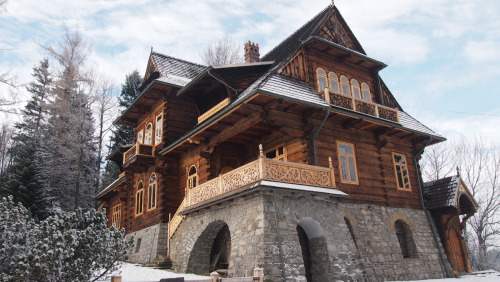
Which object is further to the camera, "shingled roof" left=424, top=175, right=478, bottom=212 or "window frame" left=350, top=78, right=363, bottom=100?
"window frame" left=350, top=78, right=363, bottom=100

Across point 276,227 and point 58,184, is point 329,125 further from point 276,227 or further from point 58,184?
point 58,184

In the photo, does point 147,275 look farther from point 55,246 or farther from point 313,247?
point 55,246

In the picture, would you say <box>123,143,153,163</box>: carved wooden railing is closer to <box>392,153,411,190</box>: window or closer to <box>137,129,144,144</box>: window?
<box>137,129,144,144</box>: window

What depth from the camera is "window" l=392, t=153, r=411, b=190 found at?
18.7 m

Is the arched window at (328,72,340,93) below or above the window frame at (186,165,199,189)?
above

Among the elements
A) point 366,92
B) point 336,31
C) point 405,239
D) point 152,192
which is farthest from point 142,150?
point 405,239

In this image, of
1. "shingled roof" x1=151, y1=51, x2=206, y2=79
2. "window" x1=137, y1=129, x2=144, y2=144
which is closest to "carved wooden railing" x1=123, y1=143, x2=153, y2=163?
"window" x1=137, y1=129, x2=144, y2=144

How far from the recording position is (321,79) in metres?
18.1

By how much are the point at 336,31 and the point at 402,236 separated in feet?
34.1

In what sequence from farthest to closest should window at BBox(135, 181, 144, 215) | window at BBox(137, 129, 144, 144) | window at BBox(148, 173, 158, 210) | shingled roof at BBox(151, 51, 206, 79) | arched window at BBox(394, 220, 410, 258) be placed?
window at BBox(137, 129, 144, 144) → shingled roof at BBox(151, 51, 206, 79) → window at BBox(135, 181, 144, 215) → window at BBox(148, 173, 158, 210) → arched window at BBox(394, 220, 410, 258)

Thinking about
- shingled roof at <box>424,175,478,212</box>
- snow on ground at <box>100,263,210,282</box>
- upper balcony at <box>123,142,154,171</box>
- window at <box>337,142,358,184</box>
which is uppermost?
upper balcony at <box>123,142,154,171</box>

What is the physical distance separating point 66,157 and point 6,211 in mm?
20976

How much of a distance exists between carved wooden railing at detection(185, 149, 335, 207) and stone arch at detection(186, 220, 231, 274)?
1.42m

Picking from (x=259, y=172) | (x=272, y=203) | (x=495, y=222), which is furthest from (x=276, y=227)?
(x=495, y=222)
